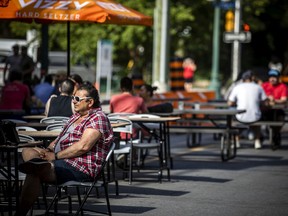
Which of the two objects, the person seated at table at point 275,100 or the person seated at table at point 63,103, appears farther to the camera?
the person seated at table at point 275,100

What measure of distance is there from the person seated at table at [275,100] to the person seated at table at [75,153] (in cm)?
1052

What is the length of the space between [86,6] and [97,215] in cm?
545

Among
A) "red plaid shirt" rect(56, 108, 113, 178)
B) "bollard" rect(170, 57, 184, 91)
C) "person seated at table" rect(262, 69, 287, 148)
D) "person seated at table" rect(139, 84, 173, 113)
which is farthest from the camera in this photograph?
"bollard" rect(170, 57, 184, 91)

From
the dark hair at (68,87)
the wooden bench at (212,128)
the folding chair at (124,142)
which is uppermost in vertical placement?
the dark hair at (68,87)

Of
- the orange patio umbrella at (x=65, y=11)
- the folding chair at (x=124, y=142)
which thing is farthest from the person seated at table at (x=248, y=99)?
the folding chair at (x=124, y=142)

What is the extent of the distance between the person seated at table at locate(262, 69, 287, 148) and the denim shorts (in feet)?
36.1

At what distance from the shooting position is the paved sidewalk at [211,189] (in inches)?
475

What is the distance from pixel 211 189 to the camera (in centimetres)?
1416

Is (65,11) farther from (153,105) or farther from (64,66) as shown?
(64,66)

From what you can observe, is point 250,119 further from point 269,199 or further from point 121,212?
point 121,212

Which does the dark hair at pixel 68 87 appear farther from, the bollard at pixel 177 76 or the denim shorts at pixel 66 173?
the bollard at pixel 177 76

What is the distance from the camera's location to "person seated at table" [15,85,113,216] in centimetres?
1016

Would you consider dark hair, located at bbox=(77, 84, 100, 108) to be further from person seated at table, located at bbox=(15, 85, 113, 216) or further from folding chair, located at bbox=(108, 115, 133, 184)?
folding chair, located at bbox=(108, 115, 133, 184)

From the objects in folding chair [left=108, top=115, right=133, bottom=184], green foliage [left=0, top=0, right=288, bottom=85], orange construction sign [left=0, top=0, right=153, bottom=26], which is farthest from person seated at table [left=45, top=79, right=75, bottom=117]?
green foliage [left=0, top=0, right=288, bottom=85]
